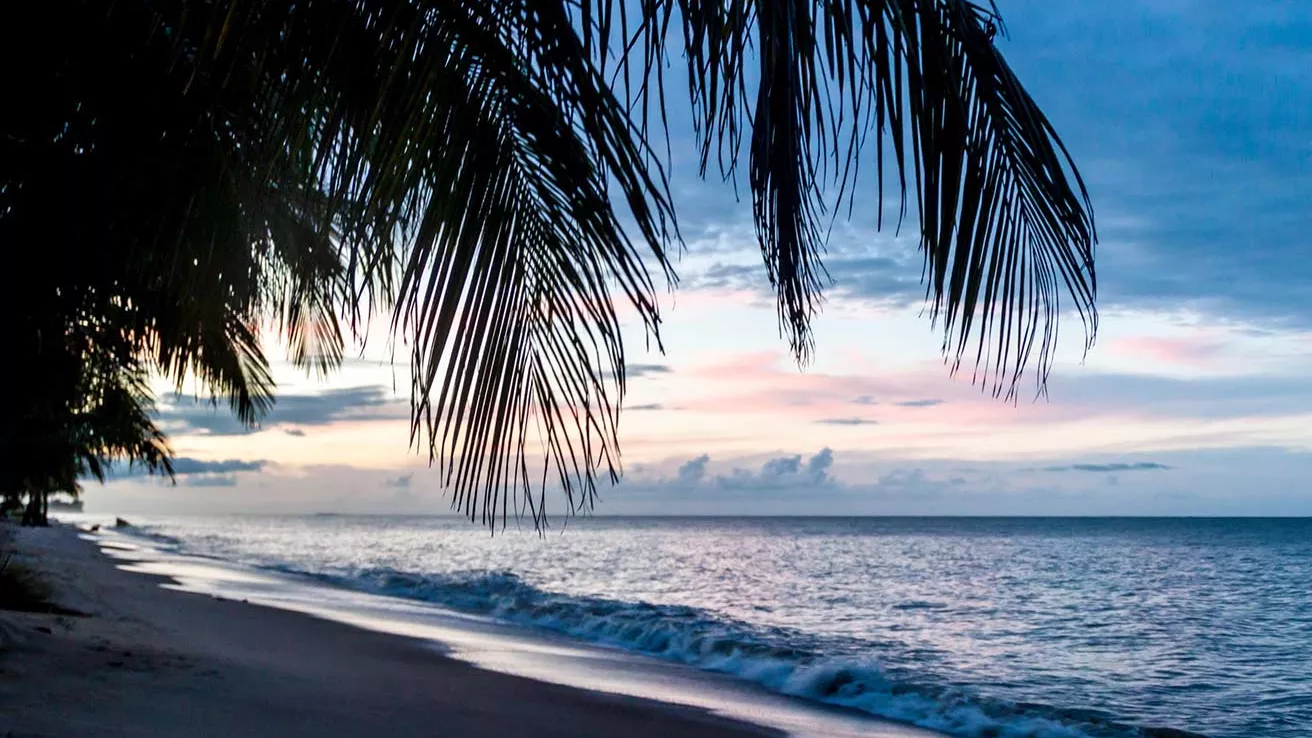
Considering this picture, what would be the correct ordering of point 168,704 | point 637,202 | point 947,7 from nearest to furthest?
1. point 947,7
2. point 637,202
3. point 168,704

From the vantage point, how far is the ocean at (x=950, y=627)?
10.7 m

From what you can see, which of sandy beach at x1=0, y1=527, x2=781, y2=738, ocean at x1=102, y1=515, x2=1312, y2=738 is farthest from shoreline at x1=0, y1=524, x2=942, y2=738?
ocean at x1=102, y1=515, x2=1312, y2=738

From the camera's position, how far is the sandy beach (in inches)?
210

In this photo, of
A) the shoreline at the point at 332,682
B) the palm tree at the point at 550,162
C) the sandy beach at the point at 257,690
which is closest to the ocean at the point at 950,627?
the shoreline at the point at 332,682

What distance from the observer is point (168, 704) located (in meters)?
5.70

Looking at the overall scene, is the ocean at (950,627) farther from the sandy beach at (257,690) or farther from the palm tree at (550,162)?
the palm tree at (550,162)

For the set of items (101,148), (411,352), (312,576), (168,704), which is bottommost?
(312,576)

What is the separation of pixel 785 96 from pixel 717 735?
6796 millimetres

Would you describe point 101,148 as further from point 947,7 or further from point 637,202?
point 947,7

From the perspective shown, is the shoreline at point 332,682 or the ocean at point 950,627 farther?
the ocean at point 950,627

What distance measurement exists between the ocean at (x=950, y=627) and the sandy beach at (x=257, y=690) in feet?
11.4

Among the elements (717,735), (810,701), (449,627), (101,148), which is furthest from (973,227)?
(449,627)

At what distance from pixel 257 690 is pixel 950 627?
1423cm

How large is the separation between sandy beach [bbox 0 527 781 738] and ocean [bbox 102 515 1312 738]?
11.4 ft
